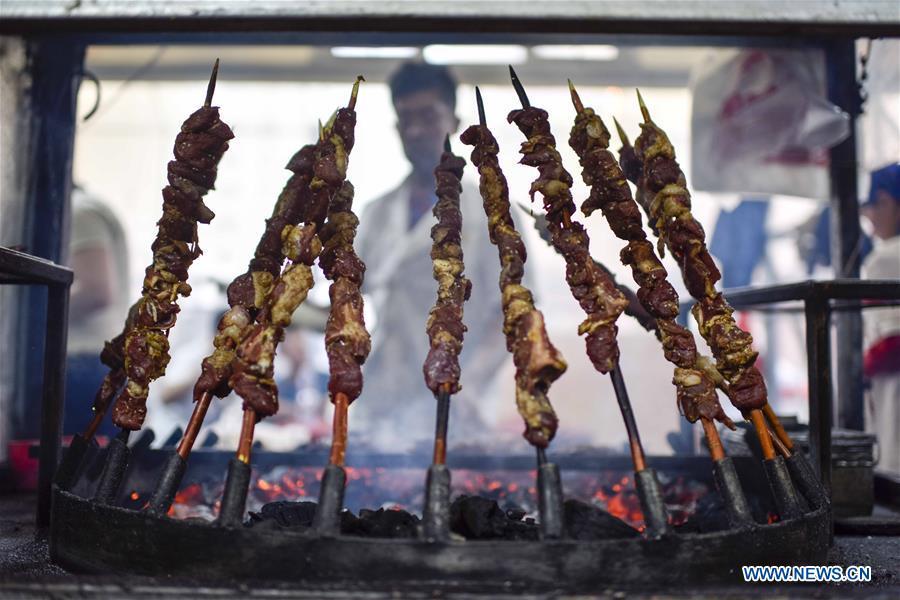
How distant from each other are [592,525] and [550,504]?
0.73 ft

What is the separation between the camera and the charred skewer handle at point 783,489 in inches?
88.3

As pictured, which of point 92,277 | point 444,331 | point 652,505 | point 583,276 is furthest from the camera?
point 92,277

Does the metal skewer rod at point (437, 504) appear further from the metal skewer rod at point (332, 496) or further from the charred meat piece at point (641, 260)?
the charred meat piece at point (641, 260)

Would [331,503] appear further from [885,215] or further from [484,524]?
[885,215]

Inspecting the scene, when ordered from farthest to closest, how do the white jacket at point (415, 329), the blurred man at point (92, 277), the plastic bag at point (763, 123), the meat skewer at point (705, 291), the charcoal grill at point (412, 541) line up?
the white jacket at point (415, 329), the blurred man at point (92, 277), the plastic bag at point (763, 123), the meat skewer at point (705, 291), the charcoal grill at point (412, 541)

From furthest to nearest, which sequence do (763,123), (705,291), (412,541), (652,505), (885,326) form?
(885,326) → (763,123) → (705,291) → (652,505) → (412,541)

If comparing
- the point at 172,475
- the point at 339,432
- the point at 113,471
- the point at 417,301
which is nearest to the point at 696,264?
the point at 339,432

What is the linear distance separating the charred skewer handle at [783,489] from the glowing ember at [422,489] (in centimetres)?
148

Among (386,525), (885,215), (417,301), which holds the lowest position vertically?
(386,525)

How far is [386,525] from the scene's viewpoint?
7.21 feet

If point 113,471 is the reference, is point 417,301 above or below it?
above

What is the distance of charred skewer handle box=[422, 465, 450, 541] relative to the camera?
193 centimetres

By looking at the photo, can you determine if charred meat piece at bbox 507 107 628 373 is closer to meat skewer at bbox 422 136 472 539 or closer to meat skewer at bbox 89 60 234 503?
meat skewer at bbox 422 136 472 539

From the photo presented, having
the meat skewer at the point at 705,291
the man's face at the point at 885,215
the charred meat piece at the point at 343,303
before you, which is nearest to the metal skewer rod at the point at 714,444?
the meat skewer at the point at 705,291
